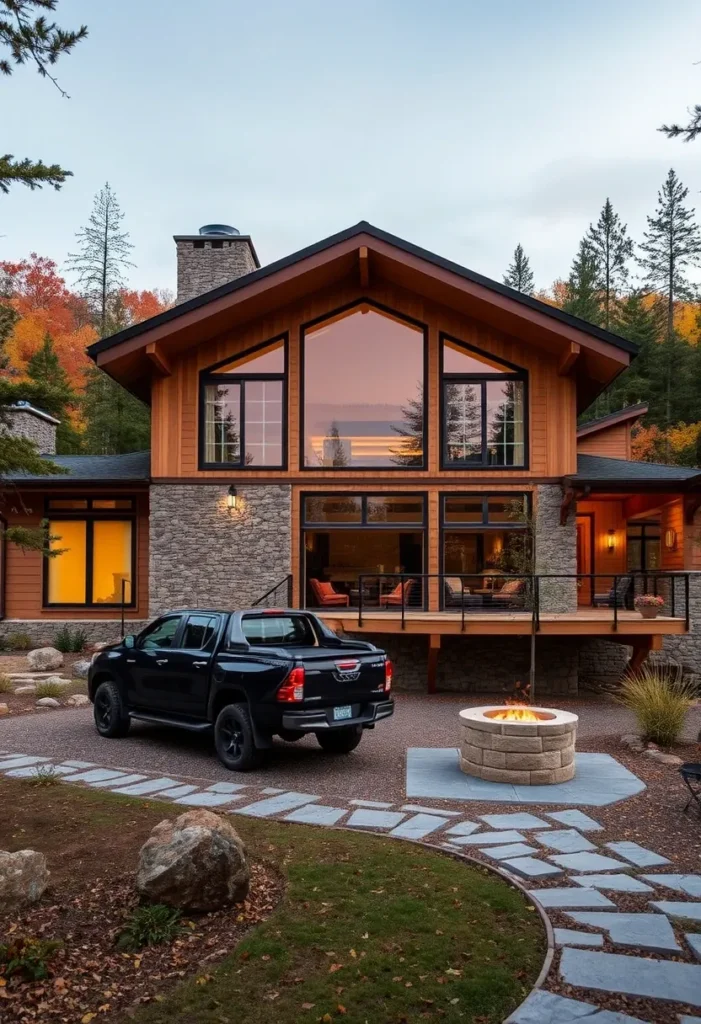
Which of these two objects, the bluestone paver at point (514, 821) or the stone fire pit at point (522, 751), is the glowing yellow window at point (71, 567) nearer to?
the stone fire pit at point (522, 751)

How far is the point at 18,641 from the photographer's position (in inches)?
696

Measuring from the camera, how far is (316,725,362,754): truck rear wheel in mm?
9039

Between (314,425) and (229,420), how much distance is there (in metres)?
1.77

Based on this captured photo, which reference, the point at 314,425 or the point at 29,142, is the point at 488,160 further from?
the point at 29,142

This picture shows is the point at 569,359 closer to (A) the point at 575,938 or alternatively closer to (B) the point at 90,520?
(B) the point at 90,520

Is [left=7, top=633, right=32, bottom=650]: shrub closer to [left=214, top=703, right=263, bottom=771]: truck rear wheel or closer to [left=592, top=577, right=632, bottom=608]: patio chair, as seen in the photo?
[left=214, top=703, right=263, bottom=771]: truck rear wheel

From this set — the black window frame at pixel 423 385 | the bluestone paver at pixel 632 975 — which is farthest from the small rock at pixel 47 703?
the bluestone paver at pixel 632 975

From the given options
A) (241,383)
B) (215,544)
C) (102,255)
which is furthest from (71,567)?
(102,255)

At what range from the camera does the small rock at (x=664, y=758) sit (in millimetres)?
8818

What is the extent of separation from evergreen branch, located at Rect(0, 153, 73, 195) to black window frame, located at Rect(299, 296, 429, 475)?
11.9 m

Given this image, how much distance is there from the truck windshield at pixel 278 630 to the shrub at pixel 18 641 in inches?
419

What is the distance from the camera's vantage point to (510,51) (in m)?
14.6

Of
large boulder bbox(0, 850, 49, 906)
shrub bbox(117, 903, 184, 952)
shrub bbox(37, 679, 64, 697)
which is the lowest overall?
shrub bbox(37, 679, 64, 697)

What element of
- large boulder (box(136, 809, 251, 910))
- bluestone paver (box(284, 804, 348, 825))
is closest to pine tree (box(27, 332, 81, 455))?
bluestone paver (box(284, 804, 348, 825))
